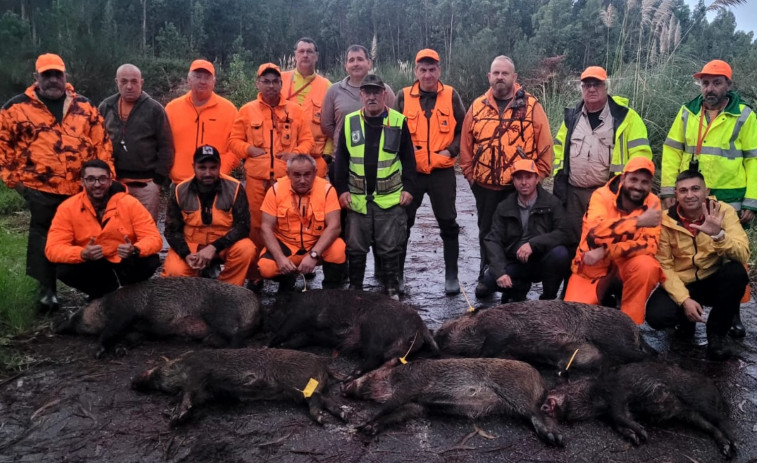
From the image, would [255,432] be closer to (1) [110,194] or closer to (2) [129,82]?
(1) [110,194]

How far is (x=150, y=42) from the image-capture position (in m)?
26.5

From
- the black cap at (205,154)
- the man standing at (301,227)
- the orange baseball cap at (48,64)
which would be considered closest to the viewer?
the orange baseball cap at (48,64)

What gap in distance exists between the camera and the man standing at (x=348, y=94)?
679cm

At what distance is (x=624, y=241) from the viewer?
17.3ft

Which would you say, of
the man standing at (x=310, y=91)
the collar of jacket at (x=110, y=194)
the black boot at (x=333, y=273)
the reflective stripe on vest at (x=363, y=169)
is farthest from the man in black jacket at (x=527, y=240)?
the collar of jacket at (x=110, y=194)

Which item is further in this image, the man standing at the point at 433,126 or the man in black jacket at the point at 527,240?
the man standing at the point at 433,126

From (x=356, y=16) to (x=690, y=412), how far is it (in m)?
32.8

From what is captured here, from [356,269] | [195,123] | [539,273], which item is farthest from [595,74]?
[195,123]

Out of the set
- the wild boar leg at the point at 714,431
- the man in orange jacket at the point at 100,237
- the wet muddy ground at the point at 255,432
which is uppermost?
the man in orange jacket at the point at 100,237

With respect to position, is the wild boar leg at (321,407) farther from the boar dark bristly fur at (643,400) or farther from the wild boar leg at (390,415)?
the boar dark bristly fur at (643,400)

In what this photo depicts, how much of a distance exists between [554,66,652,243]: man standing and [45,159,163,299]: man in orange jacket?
409 cm

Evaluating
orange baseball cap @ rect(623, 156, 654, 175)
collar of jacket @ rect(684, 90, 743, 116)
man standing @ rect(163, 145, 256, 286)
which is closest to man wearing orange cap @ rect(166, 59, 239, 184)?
man standing @ rect(163, 145, 256, 286)

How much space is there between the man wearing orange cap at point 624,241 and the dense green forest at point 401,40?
4266mm

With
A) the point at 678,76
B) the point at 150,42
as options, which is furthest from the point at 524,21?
the point at 678,76
